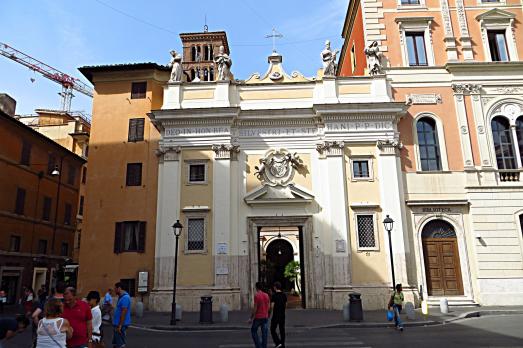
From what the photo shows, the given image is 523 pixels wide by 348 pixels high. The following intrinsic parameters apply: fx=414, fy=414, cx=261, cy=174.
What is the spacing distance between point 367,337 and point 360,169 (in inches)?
421

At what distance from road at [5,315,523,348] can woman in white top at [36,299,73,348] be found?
619cm

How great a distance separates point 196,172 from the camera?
71.9 ft

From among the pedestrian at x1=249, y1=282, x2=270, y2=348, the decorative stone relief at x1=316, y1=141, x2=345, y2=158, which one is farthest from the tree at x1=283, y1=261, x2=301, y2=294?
the pedestrian at x1=249, y1=282, x2=270, y2=348

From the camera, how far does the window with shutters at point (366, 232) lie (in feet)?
66.9

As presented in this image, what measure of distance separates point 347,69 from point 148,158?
661 inches

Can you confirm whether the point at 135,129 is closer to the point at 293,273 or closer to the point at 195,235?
the point at 195,235

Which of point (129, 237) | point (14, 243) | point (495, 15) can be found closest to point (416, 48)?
point (495, 15)

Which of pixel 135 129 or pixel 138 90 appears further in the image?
pixel 138 90

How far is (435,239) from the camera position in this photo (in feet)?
68.3

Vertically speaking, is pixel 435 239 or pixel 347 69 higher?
pixel 347 69

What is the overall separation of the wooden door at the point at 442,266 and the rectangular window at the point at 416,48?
9.94 meters

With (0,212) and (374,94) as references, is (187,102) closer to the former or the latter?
(374,94)

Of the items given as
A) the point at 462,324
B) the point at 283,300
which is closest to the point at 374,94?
the point at 462,324

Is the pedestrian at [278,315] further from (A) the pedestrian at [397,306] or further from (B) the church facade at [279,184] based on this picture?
(B) the church facade at [279,184]
